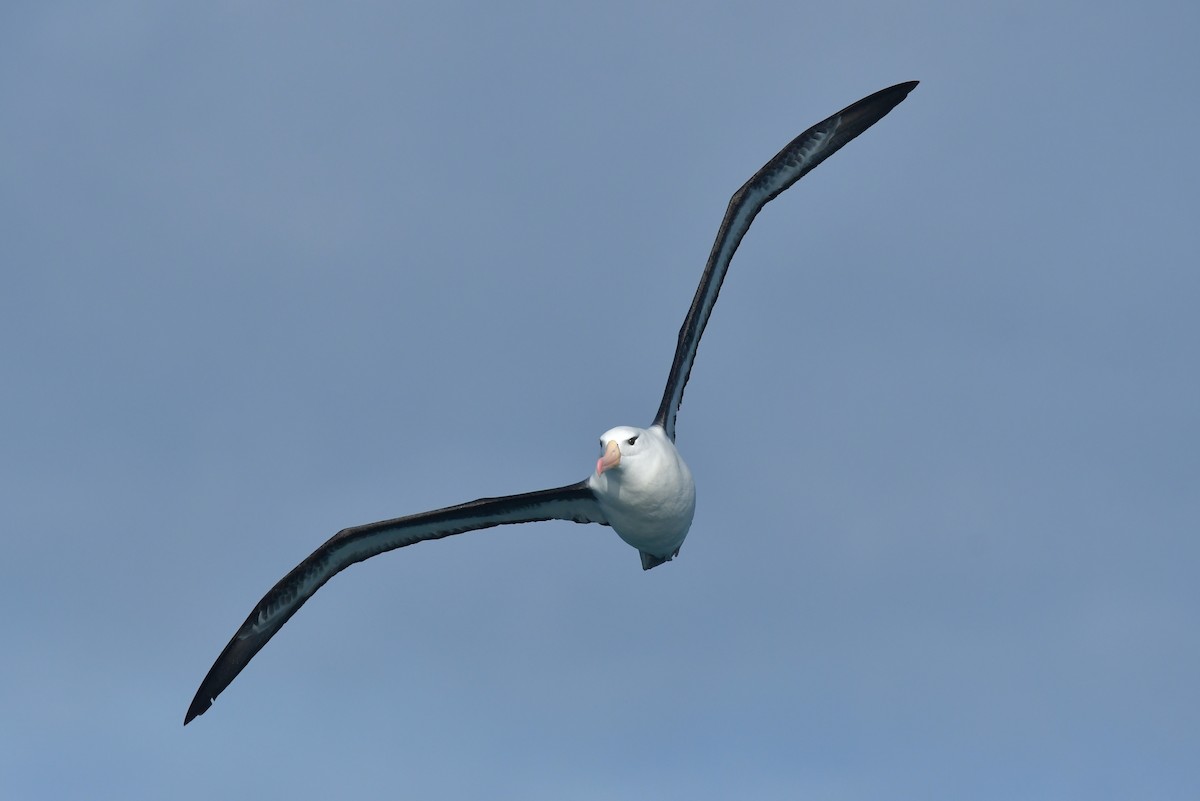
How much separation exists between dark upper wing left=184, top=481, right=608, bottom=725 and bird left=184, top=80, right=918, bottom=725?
1 centimetres

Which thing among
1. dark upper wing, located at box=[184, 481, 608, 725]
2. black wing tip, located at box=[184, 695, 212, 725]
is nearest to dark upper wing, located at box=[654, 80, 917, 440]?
dark upper wing, located at box=[184, 481, 608, 725]

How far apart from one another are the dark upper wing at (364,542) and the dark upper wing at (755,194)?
6.03 feet

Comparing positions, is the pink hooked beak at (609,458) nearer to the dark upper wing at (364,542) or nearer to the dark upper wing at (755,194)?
the dark upper wing at (364,542)

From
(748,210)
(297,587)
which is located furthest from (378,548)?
(748,210)

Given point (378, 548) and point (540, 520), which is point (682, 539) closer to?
point (540, 520)

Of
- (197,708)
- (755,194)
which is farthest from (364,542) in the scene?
(755,194)

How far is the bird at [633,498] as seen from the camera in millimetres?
16812

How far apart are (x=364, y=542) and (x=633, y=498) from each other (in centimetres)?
499

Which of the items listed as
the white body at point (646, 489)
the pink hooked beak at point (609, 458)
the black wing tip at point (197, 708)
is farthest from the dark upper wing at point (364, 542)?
the pink hooked beak at point (609, 458)

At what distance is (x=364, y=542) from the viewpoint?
19719 millimetres

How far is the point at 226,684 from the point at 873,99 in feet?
44.1

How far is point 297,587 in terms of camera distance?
20078mm

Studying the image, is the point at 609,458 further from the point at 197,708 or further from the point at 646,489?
the point at 197,708

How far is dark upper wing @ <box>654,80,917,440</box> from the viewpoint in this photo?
1877cm
